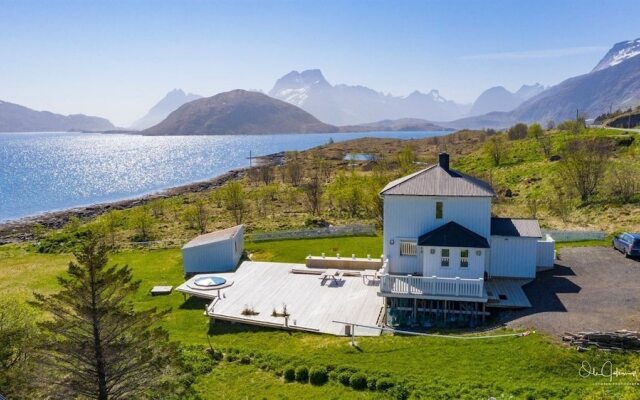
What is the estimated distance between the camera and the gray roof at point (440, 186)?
847 inches

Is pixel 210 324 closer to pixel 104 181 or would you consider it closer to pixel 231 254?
pixel 231 254

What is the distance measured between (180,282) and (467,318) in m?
16.2

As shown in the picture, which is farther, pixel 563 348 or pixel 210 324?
pixel 210 324

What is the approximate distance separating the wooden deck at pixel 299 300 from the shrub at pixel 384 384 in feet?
12.6

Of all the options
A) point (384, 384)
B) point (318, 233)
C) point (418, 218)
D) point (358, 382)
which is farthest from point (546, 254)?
point (318, 233)

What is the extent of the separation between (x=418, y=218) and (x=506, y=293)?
200 inches

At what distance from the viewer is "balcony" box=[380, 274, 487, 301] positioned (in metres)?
19.1

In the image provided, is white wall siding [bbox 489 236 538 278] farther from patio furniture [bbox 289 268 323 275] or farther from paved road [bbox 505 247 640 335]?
patio furniture [bbox 289 268 323 275]

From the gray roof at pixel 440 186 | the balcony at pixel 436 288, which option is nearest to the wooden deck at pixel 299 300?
the balcony at pixel 436 288

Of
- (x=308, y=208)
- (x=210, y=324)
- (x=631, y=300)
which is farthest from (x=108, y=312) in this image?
(x=308, y=208)

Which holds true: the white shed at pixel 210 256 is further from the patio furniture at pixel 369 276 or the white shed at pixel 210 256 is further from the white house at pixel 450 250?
the white house at pixel 450 250

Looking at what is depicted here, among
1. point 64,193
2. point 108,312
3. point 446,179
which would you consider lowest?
point 64,193

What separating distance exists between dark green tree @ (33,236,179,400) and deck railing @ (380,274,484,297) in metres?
10.6

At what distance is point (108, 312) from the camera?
1127 cm
